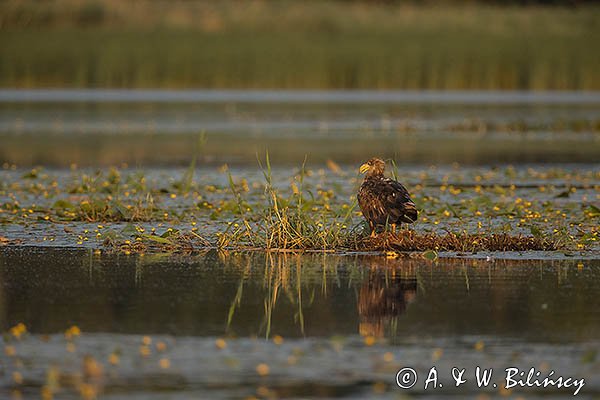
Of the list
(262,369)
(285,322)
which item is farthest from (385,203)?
(262,369)

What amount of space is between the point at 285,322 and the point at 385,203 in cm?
330

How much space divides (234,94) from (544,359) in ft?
157

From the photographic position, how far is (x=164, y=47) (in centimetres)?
5122

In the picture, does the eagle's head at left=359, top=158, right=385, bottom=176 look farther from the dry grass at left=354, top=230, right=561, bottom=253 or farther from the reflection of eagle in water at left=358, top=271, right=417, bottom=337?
the reflection of eagle in water at left=358, top=271, right=417, bottom=337

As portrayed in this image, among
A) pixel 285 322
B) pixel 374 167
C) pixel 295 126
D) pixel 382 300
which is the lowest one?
pixel 285 322

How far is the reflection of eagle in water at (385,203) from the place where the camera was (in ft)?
40.7

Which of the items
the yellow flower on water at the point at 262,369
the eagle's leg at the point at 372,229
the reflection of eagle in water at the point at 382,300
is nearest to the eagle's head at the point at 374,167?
the eagle's leg at the point at 372,229

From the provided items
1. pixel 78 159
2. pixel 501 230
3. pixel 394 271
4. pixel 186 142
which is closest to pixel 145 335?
pixel 394 271

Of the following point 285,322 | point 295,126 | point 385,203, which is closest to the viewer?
point 285,322

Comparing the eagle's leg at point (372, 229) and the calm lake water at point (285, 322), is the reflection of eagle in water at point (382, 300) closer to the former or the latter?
the calm lake water at point (285, 322)

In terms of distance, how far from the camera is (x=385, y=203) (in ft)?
40.7

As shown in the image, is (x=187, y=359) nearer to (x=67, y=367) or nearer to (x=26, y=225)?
(x=67, y=367)

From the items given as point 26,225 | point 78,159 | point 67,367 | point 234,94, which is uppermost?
point 234,94

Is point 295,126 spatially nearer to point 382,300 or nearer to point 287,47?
point 287,47
